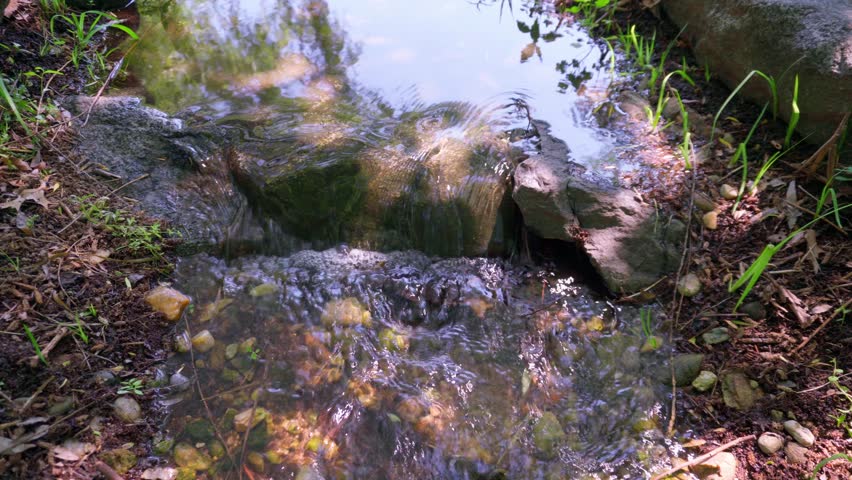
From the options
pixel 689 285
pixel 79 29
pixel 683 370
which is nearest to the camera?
pixel 683 370

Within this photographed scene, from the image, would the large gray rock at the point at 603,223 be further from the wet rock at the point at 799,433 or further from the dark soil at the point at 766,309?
the wet rock at the point at 799,433

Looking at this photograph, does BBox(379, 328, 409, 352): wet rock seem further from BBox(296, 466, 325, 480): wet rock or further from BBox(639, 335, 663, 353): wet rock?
BBox(639, 335, 663, 353): wet rock

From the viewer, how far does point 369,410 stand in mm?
2166

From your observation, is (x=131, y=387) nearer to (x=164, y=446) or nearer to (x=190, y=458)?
(x=164, y=446)

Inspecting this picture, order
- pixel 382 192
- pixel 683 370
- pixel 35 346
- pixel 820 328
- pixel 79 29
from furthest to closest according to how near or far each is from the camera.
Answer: pixel 79 29, pixel 382 192, pixel 683 370, pixel 820 328, pixel 35 346

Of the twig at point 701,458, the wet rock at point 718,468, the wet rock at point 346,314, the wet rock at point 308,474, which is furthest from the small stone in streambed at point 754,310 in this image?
the wet rock at point 308,474

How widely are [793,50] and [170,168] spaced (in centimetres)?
347

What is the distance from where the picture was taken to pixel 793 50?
2609 mm

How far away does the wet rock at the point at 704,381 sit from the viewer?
2.15 meters

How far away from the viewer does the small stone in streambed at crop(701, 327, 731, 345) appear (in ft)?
7.38

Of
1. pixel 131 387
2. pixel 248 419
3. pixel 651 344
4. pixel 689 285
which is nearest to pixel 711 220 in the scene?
pixel 689 285

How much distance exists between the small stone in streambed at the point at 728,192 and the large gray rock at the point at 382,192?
1.13 meters

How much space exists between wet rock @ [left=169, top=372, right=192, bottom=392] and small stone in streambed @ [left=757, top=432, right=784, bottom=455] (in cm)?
233

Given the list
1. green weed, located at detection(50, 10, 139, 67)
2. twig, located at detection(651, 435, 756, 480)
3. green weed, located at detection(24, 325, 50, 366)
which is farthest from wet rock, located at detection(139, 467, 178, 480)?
green weed, located at detection(50, 10, 139, 67)
